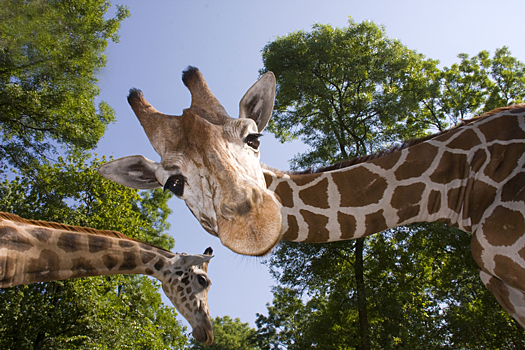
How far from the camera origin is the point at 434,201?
10.1 ft

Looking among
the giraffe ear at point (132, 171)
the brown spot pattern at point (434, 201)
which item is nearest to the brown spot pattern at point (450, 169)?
the brown spot pattern at point (434, 201)

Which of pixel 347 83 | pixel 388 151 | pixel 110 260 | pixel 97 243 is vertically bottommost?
pixel 110 260

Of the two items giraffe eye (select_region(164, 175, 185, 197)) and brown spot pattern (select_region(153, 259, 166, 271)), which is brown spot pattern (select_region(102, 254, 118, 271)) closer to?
brown spot pattern (select_region(153, 259, 166, 271))

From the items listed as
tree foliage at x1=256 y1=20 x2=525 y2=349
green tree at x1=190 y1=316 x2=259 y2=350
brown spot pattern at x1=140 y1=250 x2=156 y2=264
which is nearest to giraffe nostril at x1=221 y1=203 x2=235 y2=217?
brown spot pattern at x1=140 y1=250 x2=156 y2=264

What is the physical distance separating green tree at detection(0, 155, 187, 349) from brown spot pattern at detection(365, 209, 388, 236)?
7895 millimetres

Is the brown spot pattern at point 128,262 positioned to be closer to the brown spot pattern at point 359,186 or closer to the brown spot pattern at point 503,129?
the brown spot pattern at point 359,186

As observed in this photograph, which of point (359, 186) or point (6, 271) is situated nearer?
point (6, 271)

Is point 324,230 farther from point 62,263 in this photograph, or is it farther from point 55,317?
point 55,317

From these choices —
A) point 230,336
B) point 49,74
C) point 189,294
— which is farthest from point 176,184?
point 230,336

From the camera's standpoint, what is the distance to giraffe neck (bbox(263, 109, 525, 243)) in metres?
2.95

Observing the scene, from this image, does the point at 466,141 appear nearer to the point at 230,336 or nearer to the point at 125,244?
the point at 125,244

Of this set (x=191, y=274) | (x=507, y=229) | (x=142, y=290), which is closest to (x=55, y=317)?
(x=142, y=290)

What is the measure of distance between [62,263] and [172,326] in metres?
7.95

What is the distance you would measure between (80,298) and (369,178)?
30.9ft
